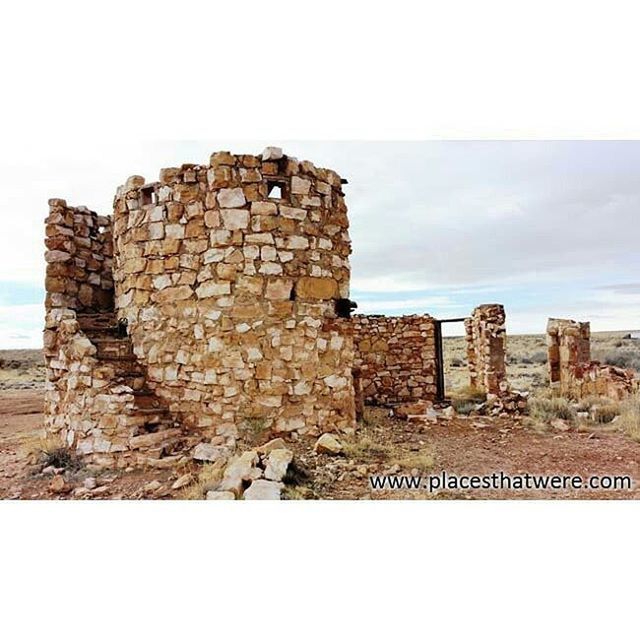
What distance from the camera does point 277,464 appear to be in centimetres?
402

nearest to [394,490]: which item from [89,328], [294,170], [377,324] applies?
[294,170]

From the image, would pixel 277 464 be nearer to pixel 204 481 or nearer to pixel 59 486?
pixel 204 481

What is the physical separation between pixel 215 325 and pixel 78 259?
2099 mm

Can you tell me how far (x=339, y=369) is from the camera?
5.12 m

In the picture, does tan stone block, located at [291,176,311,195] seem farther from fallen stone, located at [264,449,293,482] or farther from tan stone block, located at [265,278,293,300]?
fallen stone, located at [264,449,293,482]

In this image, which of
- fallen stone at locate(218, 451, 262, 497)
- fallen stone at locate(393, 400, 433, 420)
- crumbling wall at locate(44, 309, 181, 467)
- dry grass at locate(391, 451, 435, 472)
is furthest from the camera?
fallen stone at locate(393, 400, 433, 420)

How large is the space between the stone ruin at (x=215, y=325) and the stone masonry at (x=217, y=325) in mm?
10

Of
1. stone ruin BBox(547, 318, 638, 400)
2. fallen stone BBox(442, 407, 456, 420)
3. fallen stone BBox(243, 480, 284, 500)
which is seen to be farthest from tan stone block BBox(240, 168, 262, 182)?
stone ruin BBox(547, 318, 638, 400)

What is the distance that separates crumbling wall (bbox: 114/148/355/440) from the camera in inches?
186

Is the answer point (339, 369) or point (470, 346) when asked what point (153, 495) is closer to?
point (339, 369)

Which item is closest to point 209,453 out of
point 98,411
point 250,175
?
point 98,411

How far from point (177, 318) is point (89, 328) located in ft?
3.77

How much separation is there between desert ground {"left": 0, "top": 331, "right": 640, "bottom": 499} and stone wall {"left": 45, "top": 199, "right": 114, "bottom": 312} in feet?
4.98

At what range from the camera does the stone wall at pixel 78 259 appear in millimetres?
5547
